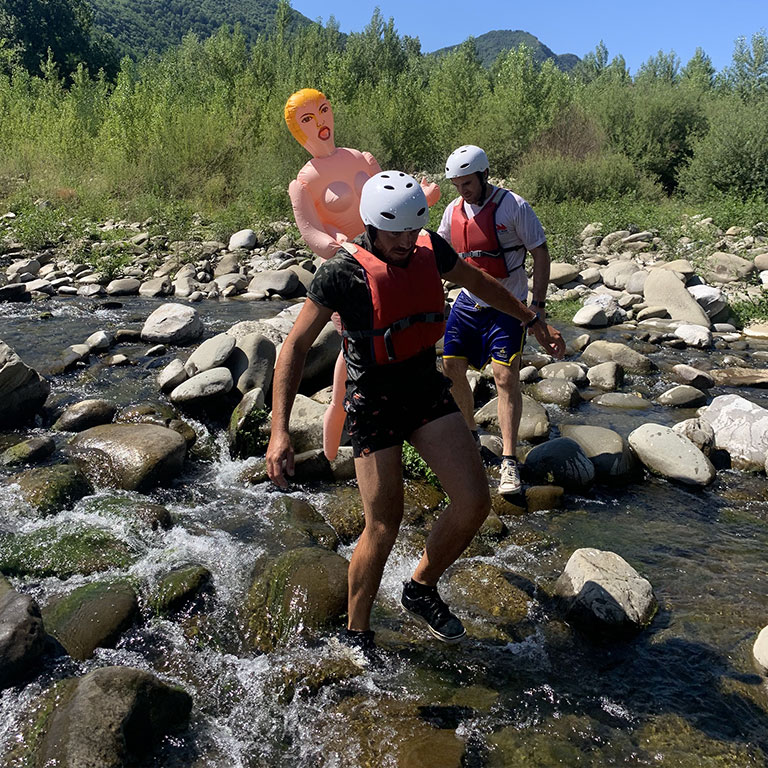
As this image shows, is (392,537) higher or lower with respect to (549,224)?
lower

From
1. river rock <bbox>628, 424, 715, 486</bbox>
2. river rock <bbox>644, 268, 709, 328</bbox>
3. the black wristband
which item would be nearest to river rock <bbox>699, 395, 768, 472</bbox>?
river rock <bbox>628, 424, 715, 486</bbox>

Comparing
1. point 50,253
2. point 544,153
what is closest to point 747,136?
point 544,153

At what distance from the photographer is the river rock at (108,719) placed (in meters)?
2.80

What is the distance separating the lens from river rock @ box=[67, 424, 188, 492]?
221 inches

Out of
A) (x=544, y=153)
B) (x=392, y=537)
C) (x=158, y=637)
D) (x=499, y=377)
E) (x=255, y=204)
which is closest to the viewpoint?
(x=392, y=537)

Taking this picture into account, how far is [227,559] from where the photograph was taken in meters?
4.61

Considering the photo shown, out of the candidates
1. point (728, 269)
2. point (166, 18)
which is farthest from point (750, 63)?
point (166, 18)

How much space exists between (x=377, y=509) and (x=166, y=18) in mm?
167152

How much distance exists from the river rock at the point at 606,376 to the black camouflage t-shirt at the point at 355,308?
5.35 meters

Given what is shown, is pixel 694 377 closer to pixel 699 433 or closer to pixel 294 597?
pixel 699 433

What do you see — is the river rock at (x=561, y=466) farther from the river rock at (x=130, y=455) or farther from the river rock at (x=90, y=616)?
the river rock at (x=90, y=616)

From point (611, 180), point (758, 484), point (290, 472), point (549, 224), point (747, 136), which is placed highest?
point (747, 136)

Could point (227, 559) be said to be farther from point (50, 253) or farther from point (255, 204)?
point (255, 204)

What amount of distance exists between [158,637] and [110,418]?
3570 millimetres
